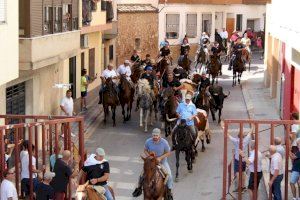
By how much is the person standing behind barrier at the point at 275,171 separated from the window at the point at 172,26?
3821cm

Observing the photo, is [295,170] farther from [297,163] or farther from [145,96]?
[145,96]

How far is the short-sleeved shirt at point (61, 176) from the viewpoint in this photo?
52.0 feet

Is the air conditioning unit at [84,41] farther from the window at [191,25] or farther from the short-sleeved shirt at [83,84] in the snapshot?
the window at [191,25]

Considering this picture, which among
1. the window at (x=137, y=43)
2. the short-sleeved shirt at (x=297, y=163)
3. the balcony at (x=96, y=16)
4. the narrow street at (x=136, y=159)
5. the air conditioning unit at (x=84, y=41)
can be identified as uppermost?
the balcony at (x=96, y=16)

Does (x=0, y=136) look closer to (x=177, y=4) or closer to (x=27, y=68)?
(x=27, y=68)

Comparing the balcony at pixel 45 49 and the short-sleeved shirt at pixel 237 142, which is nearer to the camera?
the short-sleeved shirt at pixel 237 142

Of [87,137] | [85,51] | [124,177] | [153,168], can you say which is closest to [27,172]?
[153,168]

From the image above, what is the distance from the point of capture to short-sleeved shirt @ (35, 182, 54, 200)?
15164 millimetres

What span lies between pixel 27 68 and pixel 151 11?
30608 mm

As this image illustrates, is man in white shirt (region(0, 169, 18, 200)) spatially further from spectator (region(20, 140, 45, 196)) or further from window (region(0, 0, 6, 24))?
window (region(0, 0, 6, 24))

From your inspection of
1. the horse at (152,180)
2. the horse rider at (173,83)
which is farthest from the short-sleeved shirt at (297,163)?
the horse rider at (173,83)

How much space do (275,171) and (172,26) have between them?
38.8m

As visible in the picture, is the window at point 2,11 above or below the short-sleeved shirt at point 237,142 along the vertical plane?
above

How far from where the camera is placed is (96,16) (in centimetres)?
3809
